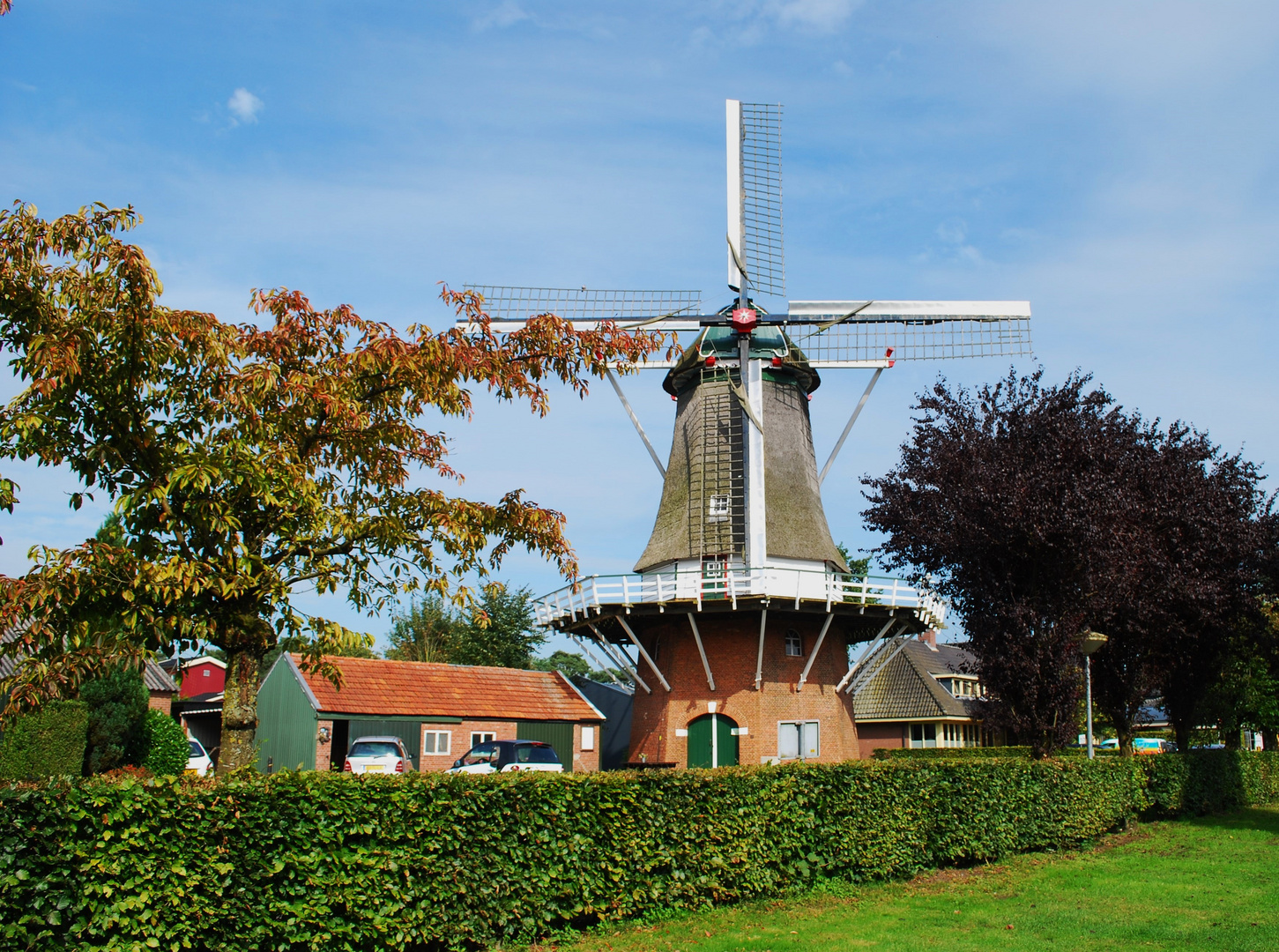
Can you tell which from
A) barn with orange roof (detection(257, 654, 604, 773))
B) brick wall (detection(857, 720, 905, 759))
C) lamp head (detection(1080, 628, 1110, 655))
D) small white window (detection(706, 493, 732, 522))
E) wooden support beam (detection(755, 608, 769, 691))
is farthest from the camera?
brick wall (detection(857, 720, 905, 759))

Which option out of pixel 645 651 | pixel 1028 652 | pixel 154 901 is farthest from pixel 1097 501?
pixel 154 901

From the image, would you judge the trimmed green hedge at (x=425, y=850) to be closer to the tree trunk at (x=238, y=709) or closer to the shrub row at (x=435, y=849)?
the shrub row at (x=435, y=849)

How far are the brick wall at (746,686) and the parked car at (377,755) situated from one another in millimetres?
6040

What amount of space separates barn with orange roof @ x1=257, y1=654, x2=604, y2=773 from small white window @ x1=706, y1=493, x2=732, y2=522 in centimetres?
850

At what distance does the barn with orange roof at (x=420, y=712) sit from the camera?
82.3 feet

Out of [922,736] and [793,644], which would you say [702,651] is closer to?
[793,644]

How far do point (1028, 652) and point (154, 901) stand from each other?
15.2 m

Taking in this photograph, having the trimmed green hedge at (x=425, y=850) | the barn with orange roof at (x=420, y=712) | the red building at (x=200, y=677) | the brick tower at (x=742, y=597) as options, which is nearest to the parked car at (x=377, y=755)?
the barn with orange roof at (x=420, y=712)

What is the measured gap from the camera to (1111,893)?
11406 millimetres

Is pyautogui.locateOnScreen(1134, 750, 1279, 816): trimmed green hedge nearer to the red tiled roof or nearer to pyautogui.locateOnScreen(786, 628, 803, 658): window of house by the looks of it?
pyautogui.locateOnScreen(786, 628, 803, 658): window of house

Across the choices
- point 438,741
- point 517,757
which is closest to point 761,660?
point 517,757

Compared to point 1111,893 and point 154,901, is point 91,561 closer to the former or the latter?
point 154,901

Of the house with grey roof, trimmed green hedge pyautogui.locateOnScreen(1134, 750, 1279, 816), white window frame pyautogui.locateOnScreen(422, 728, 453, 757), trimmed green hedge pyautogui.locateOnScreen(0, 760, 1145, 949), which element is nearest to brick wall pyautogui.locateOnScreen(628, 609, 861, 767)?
white window frame pyautogui.locateOnScreen(422, 728, 453, 757)

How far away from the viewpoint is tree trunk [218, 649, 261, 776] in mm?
7836
